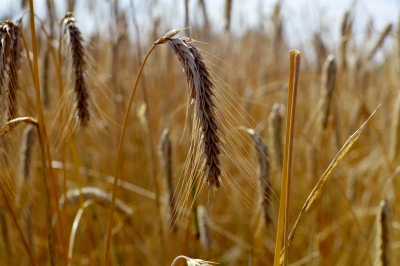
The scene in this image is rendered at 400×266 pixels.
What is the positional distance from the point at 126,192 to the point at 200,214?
1.13m

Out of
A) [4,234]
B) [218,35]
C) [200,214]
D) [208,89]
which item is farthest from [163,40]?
[218,35]

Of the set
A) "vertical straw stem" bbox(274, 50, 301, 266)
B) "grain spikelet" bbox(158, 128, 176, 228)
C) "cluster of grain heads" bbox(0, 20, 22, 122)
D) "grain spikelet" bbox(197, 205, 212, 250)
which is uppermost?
"cluster of grain heads" bbox(0, 20, 22, 122)

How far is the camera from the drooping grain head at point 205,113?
0.70 meters

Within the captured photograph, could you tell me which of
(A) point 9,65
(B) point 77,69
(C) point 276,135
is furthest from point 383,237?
→ (A) point 9,65

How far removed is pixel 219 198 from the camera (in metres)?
2.45

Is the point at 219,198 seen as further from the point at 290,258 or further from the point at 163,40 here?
the point at 163,40

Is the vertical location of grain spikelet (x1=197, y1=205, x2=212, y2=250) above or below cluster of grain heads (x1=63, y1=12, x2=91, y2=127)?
below

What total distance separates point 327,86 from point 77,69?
801mm

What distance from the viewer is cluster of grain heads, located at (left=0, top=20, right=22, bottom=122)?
848 millimetres

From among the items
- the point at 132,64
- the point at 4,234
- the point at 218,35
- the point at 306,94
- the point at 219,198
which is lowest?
the point at 219,198

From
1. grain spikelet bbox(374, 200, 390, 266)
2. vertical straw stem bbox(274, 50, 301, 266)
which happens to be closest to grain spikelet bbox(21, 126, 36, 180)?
vertical straw stem bbox(274, 50, 301, 266)

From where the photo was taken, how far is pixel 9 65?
0.91 meters

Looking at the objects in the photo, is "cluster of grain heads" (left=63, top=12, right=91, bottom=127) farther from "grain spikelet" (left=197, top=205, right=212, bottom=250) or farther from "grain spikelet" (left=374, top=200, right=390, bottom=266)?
"grain spikelet" (left=374, top=200, right=390, bottom=266)

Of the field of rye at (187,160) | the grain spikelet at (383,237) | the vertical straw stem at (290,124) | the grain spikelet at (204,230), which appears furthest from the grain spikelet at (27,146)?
the grain spikelet at (383,237)
